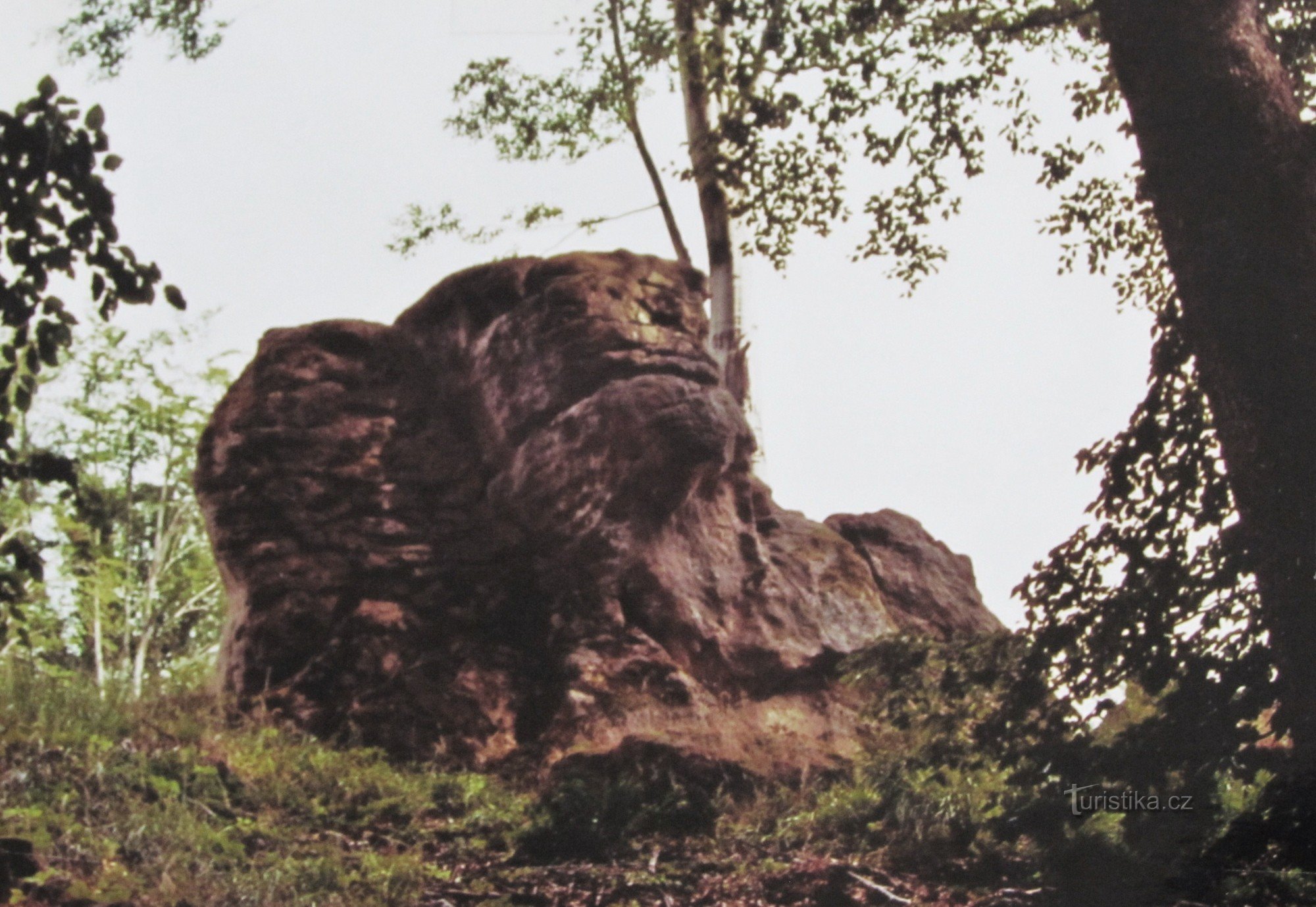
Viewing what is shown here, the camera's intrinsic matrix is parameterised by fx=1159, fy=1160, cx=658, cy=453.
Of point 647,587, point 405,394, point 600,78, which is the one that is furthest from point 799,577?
point 600,78

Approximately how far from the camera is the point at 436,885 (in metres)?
5.54

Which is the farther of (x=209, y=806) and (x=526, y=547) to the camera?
(x=526, y=547)

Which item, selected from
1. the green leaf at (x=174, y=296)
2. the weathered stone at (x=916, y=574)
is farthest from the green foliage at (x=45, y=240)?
the weathered stone at (x=916, y=574)

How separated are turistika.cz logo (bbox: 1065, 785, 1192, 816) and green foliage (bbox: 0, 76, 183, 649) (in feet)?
13.2

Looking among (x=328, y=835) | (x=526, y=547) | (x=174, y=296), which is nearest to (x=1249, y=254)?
(x=174, y=296)

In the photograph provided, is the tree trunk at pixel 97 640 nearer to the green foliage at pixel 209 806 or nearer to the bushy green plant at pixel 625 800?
the green foliage at pixel 209 806

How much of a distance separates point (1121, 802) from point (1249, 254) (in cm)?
224

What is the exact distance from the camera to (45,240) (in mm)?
2777

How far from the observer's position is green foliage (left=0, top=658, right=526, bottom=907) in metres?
5.06

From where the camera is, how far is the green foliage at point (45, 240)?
267 cm

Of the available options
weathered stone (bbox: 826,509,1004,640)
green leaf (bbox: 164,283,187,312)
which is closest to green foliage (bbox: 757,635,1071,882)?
weathered stone (bbox: 826,509,1004,640)

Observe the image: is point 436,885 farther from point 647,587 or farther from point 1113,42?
point 1113,42

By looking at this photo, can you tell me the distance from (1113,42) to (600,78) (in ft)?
31.4

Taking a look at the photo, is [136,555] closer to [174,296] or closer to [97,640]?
[97,640]
